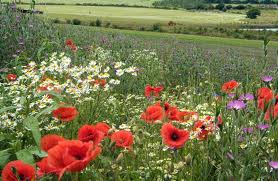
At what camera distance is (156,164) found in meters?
3.26

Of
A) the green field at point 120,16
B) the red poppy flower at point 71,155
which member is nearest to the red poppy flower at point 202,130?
the red poppy flower at point 71,155

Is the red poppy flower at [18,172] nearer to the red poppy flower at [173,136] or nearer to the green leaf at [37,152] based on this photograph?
the green leaf at [37,152]

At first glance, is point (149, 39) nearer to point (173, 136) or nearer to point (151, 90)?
point (151, 90)

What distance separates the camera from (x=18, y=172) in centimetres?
243

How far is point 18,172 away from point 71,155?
1.46 feet

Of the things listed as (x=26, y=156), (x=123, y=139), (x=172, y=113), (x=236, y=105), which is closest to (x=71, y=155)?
(x=123, y=139)

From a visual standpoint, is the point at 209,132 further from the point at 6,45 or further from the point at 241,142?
the point at 6,45

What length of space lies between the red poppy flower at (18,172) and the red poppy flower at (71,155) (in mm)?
334

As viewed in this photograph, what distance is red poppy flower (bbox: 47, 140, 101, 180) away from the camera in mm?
2006

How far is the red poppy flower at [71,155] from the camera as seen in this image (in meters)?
2.01

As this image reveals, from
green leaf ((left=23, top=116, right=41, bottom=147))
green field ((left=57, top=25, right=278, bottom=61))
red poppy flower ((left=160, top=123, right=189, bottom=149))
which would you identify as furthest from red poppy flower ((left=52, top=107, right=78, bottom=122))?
green field ((left=57, top=25, right=278, bottom=61))

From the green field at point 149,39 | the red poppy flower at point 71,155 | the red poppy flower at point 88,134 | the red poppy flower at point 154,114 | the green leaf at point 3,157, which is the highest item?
the red poppy flower at point 71,155

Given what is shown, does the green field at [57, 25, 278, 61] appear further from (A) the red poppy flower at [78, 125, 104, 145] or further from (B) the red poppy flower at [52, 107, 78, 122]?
(A) the red poppy flower at [78, 125, 104, 145]

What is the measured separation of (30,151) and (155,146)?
0.89 metres
